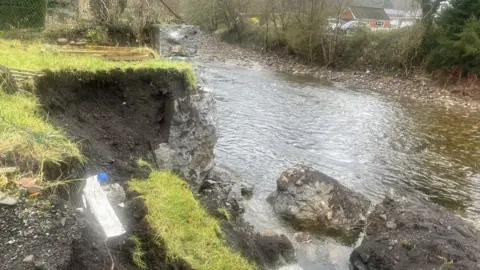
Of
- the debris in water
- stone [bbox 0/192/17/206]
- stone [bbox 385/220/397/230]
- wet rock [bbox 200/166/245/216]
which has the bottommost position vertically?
wet rock [bbox 200/166/245/216]

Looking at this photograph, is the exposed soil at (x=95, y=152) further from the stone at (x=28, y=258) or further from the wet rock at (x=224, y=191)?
the wet rock at (x=224, y=191)

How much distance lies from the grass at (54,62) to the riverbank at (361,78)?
57.1 ft

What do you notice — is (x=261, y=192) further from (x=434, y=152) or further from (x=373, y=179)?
(x=434, y=152)

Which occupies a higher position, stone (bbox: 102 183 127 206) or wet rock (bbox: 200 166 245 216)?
stone (bbox: 102 183 127 206)

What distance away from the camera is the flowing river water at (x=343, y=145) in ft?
34.4

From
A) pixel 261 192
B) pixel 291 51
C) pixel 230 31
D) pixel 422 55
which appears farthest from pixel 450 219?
pixel 230 31

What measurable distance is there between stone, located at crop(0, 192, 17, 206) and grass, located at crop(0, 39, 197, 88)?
4226mm

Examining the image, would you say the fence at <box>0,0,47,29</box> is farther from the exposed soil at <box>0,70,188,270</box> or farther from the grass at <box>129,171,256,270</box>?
Answer: the grass at <box>129,171,256,270</box>

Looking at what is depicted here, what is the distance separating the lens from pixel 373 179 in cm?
1191

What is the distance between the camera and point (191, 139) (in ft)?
28.6

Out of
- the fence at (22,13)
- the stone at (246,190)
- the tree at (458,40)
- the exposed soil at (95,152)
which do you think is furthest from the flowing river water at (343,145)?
the fence at (22,13)

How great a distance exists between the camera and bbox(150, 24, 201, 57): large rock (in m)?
10.9

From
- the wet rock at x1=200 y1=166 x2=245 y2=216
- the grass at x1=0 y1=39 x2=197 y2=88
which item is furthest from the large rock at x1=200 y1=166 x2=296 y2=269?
the grass at x1=0 y1=39 x2=197 y2=88

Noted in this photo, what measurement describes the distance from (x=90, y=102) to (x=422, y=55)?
24.0 m
